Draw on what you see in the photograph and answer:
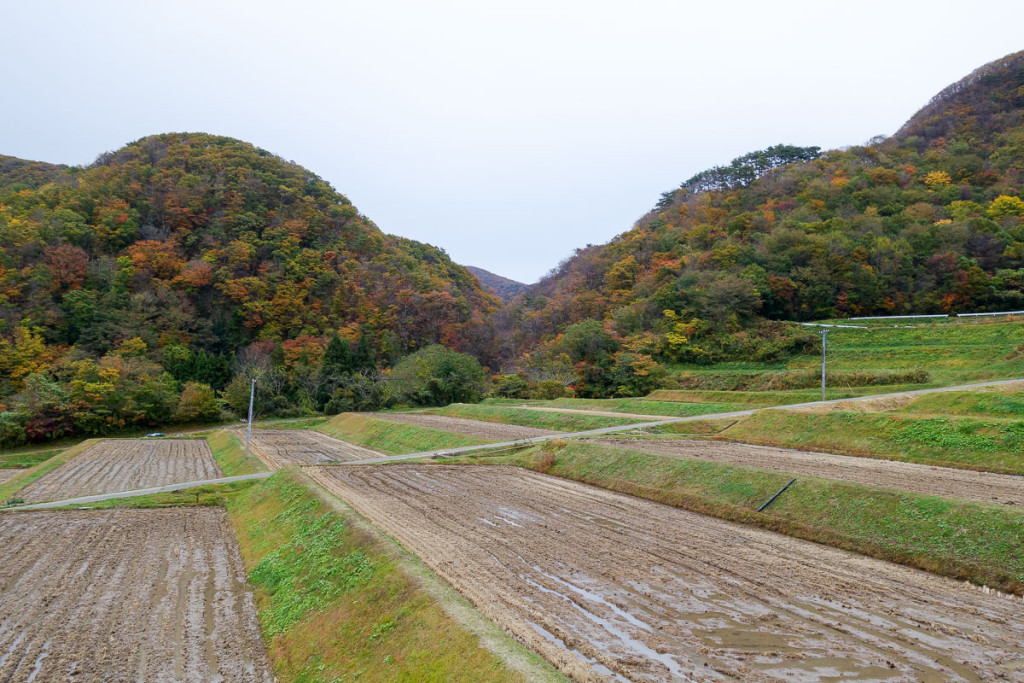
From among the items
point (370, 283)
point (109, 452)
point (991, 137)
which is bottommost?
point (109, 452)

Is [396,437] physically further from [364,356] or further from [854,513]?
[364,356]

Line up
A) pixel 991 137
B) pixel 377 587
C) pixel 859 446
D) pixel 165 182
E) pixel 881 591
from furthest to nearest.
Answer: pixel 165 182 → pixel 991 137 → pixel 859 446 → pixel 377 587 → pixel 881 591

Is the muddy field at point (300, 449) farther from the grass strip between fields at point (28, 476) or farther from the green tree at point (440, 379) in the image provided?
the green tree at point (440, 379)

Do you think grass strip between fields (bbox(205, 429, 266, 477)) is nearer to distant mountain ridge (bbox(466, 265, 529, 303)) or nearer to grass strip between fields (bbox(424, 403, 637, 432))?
grass strip between fields (bbox(424, 403, 637, 432))

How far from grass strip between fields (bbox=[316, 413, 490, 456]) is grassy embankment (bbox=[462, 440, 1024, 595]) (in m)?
10.8

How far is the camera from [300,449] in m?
30.3

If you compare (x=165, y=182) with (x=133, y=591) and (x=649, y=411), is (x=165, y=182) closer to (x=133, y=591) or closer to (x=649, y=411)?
(x=649, y=411)

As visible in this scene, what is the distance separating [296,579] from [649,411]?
A: 25470 millimetres

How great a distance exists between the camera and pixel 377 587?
29.1 ft

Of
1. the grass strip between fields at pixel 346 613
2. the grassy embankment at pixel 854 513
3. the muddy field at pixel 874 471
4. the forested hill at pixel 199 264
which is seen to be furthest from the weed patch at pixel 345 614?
the forested hill at pixel 199 264

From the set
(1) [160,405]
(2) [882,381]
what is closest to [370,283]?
(1) [160,405]

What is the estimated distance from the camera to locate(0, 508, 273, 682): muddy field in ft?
25.6

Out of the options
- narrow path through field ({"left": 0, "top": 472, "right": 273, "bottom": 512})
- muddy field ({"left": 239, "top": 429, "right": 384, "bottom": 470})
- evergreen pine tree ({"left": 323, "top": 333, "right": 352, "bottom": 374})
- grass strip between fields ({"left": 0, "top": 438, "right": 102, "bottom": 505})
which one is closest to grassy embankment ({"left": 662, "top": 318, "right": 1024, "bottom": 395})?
muddy field ({"left": 239, "top": 429, "right": 384, "bottom": 470})

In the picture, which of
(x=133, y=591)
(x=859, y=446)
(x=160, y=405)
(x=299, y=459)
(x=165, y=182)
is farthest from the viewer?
(x=165, y=182)
